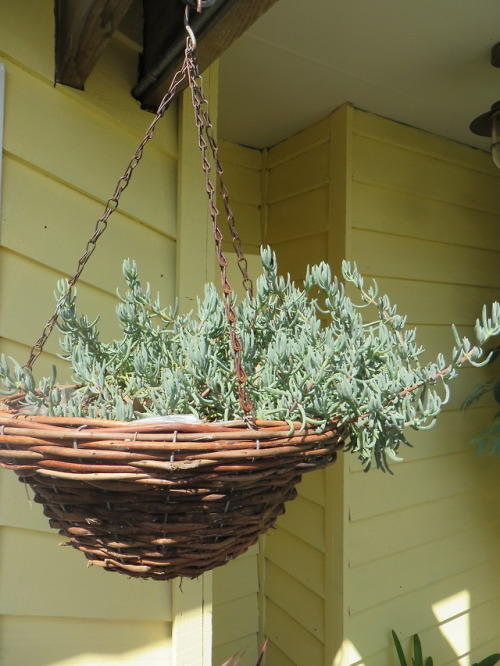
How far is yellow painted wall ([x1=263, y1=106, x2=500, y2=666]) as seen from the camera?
63.7 inches

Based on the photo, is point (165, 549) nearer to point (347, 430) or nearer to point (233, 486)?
point (233, 486)

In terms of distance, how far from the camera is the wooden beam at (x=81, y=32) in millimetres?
766

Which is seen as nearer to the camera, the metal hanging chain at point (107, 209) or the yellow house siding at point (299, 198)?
the metal hanging chain at point (107, 209)

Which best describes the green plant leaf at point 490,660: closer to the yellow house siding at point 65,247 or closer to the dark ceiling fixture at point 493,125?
the yellow house siding at point 65,247

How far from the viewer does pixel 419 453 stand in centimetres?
176

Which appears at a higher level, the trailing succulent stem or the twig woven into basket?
the trailing succulent stem

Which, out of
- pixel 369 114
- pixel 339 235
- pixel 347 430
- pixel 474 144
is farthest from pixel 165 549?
pixel 474 144

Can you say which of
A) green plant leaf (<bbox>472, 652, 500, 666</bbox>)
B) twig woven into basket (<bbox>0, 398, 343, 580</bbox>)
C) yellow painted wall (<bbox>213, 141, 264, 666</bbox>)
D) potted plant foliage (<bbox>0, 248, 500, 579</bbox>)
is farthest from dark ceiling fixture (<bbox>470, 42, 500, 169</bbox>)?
green plant leaf (<bbox>472, 652, 500, 666</bbox>)

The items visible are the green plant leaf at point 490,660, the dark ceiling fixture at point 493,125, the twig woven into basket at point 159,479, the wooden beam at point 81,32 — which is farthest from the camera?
the green plant leaf at point 490,660

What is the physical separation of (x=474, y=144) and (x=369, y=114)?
49cm

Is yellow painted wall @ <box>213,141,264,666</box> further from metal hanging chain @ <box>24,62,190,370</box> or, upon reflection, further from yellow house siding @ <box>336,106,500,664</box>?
metal hanging chain @ <box>24,62,190,370</box>

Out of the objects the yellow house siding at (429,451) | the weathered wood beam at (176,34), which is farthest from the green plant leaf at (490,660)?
the weathered wood beam at (176,34)

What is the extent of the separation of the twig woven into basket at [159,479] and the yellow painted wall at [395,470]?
3.58 feet

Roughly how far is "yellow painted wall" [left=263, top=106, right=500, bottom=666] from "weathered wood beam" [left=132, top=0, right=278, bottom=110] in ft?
2.47
